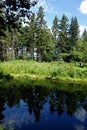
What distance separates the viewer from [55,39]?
10738 centimetres

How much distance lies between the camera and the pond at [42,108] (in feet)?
56.7

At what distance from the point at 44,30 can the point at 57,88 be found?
59.1 meters

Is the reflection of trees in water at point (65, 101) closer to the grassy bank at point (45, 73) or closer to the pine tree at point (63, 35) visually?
the grassy bank at point (45, 73)

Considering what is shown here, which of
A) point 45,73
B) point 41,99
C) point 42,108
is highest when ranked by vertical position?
point 45,73

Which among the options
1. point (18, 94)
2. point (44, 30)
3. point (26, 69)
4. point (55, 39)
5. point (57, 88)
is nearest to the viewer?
point (18, 94)

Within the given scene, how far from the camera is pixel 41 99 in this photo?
82.6 ft

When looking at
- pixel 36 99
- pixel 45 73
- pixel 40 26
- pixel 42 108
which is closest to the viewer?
pixel 42 108

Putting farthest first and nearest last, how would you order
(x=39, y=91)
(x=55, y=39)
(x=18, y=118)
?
(x=55, y=39)
(x=39, y=91)
(x=18, y=118)

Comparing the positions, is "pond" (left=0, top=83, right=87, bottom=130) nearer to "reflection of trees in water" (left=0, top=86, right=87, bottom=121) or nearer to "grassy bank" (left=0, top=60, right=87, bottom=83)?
"reflection of trees in water" (left=0, top=86, right=87, bottom=121)

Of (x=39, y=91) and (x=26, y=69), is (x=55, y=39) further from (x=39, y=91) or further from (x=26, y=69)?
(x=39, y=91)

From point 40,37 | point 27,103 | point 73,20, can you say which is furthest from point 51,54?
point 27,103

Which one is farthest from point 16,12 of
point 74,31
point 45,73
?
point 74,31

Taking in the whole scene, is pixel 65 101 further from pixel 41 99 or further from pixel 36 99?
pixel 36 99

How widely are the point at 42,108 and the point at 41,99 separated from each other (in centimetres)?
348
